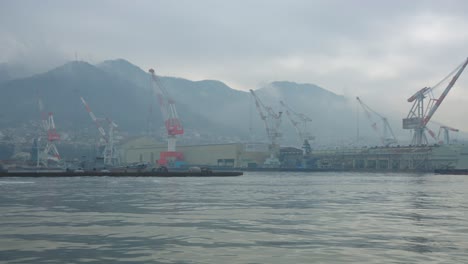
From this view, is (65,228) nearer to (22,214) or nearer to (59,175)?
(22,214)

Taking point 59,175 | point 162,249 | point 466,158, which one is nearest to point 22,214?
point 162,249

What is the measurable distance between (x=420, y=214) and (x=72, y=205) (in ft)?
86.5

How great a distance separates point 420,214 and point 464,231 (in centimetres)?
862

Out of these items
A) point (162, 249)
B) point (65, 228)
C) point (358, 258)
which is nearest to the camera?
point (358, 258)

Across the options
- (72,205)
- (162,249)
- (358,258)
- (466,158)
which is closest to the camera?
(358,258)

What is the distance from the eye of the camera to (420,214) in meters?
35.0

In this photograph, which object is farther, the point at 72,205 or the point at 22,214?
the point at 72,205

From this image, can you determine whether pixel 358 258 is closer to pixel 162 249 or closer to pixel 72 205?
pixel 162 249

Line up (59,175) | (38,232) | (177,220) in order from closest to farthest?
(38,232) → (177,220) → (59,175)

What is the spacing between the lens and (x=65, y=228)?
88.0 feet

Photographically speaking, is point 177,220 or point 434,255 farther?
point 177,220

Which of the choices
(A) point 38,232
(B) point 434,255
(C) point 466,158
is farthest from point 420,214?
(C) point 466,158

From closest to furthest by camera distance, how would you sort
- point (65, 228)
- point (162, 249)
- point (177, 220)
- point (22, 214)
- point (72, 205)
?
point (162, 249) → point (65, 228) → point (177, 220) → point (22, 214) → point (72, 205)

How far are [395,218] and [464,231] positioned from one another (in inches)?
238
